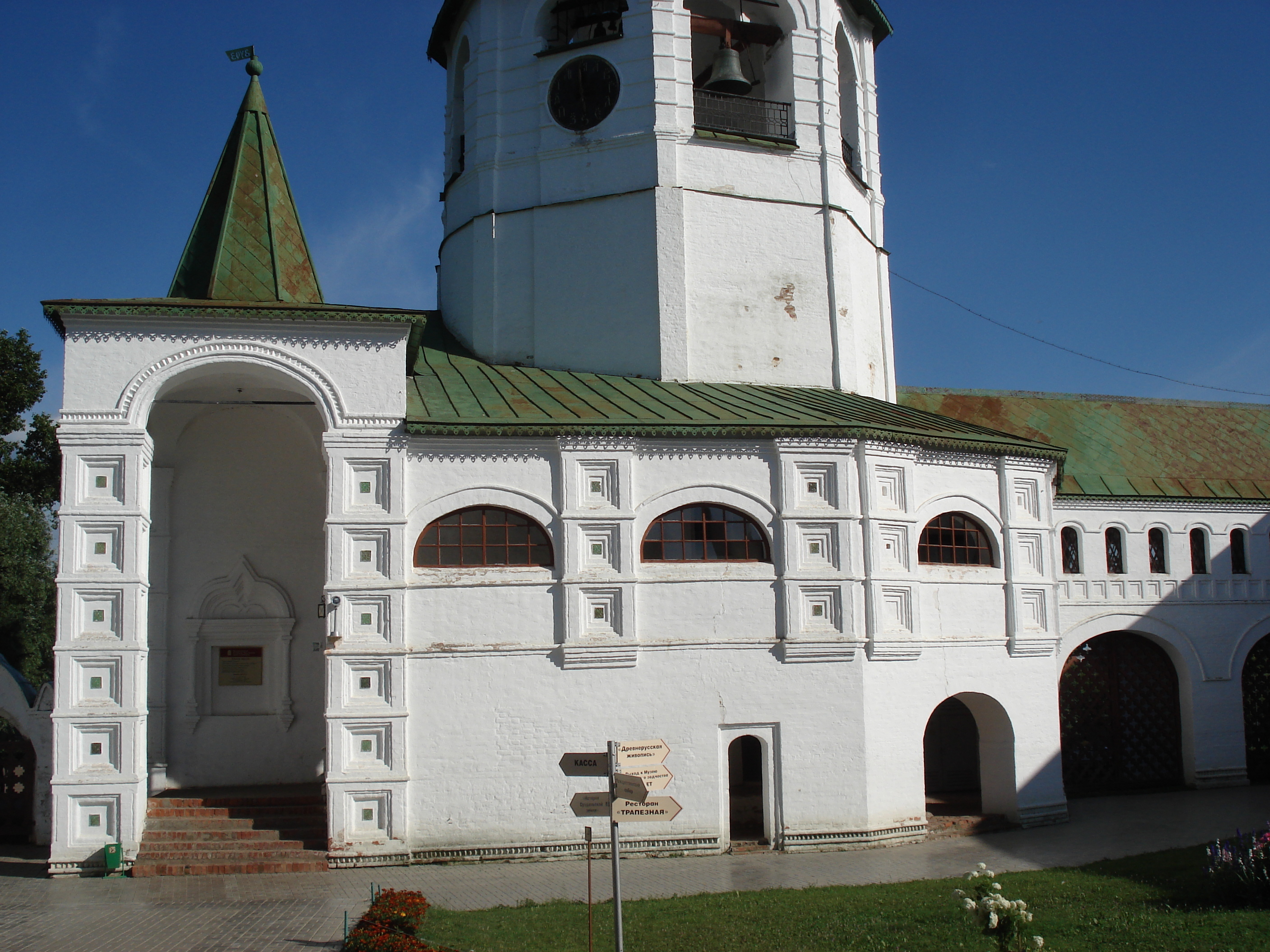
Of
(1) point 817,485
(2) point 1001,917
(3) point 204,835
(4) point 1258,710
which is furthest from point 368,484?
(4) point 1258,710

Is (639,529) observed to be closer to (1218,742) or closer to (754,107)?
(754,107)

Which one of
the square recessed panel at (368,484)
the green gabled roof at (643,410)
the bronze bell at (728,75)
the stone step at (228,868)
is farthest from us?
the bronze bell at (728,75)

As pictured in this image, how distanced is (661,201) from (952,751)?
10.4 metres

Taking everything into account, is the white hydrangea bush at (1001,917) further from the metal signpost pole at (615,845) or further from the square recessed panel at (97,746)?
the square recessed panel at (97,746)

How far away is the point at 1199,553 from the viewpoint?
70.6 ft

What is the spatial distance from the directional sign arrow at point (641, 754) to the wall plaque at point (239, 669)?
9.21m

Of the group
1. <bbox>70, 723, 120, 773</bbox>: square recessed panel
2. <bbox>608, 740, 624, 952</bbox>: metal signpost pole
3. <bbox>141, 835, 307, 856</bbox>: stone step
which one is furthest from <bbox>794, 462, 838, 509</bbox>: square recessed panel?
<bbox>70, 723, 120, 773</bbox>: square recessed panel

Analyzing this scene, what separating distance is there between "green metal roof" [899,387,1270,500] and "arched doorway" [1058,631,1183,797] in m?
2.91

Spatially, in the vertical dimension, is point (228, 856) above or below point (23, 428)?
below

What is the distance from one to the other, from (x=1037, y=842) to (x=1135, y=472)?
8949 mm

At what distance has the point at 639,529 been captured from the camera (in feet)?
49.2

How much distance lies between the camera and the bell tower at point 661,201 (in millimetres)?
17703

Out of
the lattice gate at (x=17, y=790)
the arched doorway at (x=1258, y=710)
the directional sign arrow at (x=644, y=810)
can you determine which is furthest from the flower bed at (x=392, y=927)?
the arched doorway at (x=1258, y=710)

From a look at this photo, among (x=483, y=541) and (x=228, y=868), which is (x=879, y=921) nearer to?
(x=483, y=541)
